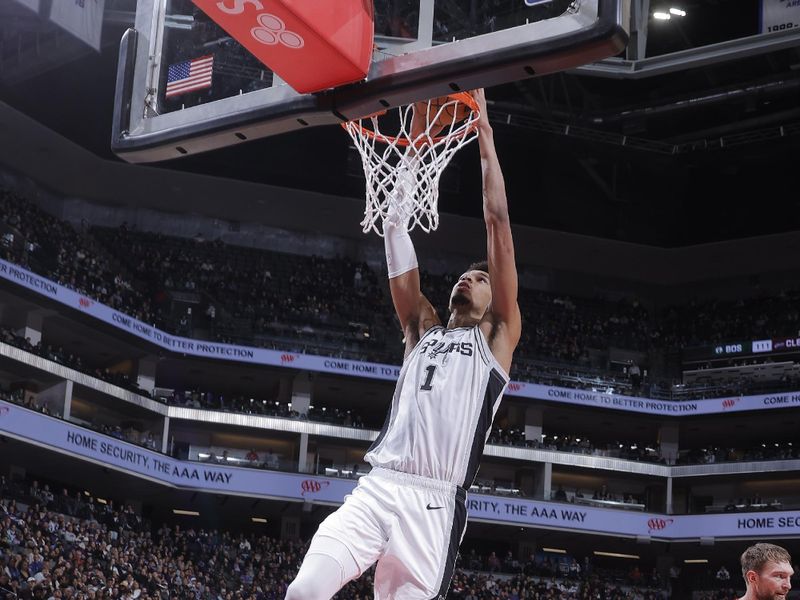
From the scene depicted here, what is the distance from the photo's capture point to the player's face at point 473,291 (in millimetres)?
5688

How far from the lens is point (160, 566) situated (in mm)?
25172

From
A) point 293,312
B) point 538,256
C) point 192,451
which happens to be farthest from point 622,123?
point 192,451

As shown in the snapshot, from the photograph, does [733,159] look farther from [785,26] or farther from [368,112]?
[368,112]

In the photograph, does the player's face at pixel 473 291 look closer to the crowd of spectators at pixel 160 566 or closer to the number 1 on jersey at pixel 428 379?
the number 1 on jersey at pixel 428 379

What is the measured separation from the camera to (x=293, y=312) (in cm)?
3503

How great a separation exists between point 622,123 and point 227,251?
1354 cm

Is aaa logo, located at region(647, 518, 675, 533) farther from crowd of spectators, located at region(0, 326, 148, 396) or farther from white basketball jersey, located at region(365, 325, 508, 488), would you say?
white basketball jersey, located at region(365, 325, 508, 488)

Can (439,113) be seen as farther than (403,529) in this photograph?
Yes

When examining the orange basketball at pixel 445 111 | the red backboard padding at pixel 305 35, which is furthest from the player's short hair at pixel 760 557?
the red backboard padding at pixel 305 35

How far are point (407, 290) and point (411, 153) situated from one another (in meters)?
1.09

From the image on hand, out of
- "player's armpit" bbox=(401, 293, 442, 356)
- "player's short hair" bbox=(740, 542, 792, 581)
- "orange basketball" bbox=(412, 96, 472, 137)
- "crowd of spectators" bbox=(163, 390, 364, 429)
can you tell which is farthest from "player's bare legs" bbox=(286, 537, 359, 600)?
"crowd of spectators" bbox=(163, 390, 364, 429)

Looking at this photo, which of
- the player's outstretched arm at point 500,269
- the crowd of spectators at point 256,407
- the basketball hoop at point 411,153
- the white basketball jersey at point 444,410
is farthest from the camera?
the crowd of spectators at point 256,407

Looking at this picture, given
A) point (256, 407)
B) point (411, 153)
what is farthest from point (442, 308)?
point (411, 153)

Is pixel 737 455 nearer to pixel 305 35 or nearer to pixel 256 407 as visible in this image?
pixel 256 407
